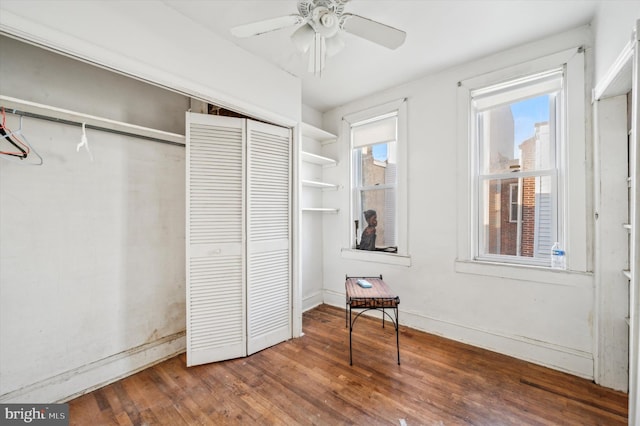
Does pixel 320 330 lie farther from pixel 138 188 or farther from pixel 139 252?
pixel 138 188

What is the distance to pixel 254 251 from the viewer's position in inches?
95.6

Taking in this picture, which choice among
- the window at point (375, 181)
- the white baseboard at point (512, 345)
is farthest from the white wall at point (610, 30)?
the white baseboard at point (512, 345)

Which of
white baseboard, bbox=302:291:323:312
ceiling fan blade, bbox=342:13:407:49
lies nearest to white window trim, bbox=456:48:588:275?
ceiling fan blade, bbox=342:13:407:49

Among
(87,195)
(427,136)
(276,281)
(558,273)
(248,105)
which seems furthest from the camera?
(427,136)

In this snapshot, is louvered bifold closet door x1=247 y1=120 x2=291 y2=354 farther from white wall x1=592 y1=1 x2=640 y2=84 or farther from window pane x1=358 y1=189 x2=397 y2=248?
white wall x1=592 y1=1 x2=640 y2=84

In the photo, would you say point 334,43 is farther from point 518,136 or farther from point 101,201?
point 101,201

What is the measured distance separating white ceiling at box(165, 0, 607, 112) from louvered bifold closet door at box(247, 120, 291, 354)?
0.74 metres

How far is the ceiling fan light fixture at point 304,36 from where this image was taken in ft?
5.02

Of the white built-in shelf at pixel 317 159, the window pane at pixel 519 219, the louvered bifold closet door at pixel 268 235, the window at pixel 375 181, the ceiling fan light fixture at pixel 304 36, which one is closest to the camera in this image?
the ceiling fan light fixture at pixel 304 36

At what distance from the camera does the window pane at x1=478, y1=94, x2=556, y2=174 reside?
2285 millimetres

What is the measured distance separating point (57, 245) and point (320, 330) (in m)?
2.42

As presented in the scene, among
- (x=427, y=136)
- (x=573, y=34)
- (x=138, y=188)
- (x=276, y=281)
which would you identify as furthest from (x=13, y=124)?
(x=573, y=34)

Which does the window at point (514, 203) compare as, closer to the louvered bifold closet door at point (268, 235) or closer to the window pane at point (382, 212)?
the window pane at point (382, 212)

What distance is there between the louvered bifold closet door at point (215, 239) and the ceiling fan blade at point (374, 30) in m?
1.28
